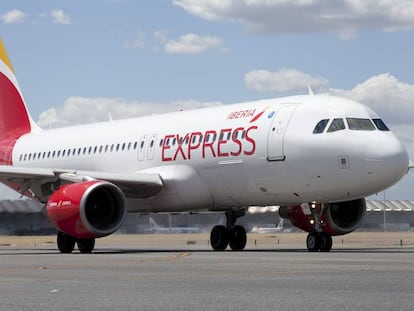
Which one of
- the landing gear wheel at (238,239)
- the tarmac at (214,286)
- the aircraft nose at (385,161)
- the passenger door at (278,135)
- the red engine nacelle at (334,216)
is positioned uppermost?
the passenger door at (278,135)

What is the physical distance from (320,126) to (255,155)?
7.43 ft

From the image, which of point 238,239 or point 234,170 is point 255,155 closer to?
point 234,170

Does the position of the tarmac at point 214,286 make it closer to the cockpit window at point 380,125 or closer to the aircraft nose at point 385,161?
the aircraft nose at point 385,161

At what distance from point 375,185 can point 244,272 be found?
10.4 meters

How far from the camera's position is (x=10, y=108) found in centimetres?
4350

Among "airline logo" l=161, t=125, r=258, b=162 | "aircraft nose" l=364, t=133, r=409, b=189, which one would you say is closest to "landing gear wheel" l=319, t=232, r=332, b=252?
"aircraft nose" l=364, t=133, r=409, b=189

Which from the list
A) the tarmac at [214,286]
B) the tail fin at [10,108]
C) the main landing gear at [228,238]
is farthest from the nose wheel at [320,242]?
the tail fin at [10,108]

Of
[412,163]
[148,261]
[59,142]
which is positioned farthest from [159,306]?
[59,142]

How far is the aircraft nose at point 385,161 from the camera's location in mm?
27125

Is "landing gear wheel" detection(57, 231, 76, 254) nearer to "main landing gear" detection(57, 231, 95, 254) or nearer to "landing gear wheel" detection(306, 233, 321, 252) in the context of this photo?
"main landing gear" detection(57, 231, 95, 254)

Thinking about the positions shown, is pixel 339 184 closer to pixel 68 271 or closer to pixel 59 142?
pixel 68 271

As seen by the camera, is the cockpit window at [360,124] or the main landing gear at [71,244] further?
the main landing gear at [71,244]

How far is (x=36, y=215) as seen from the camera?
56.3 meters

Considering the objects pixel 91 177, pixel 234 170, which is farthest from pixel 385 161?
pixel 91 177
